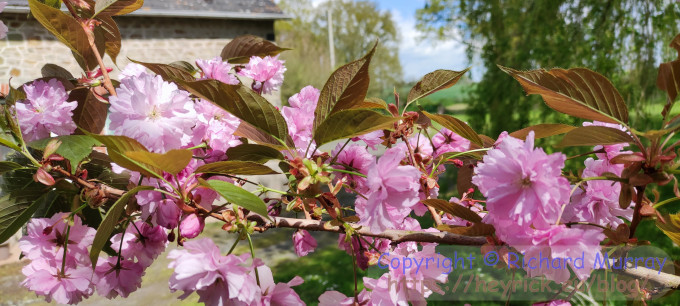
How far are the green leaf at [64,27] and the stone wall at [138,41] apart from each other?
11.4ft

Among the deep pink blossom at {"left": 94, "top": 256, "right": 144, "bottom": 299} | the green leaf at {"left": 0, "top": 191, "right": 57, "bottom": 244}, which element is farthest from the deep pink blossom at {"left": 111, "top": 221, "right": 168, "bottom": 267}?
the green leaf at {"left": 0, "top": 191, "right": 57, "bottom": 244}

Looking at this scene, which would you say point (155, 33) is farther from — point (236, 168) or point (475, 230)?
point (475, 230)

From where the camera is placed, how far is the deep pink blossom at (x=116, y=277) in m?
0.64

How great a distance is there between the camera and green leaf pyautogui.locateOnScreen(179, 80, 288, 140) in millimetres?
436

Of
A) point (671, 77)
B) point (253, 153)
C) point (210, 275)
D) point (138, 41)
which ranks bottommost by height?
point (210, 275)

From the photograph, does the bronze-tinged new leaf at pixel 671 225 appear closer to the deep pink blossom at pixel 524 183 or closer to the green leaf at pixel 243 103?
the deep pink blossom at pixel 524 183

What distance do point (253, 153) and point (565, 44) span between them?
399 centimetres

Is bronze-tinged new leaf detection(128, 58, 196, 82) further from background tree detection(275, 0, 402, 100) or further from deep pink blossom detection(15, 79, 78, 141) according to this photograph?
background tree detection(275, 0, 402, 100)

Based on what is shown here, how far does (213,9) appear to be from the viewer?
543 centimetres

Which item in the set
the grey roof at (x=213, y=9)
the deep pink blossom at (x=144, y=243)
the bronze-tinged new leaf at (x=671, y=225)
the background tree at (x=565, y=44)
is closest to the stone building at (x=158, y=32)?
the grey roof at (x=213, y=9)

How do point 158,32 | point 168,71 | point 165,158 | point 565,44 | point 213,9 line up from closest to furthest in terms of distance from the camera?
point 165,158, point 168,71, point 565,44, point 158,32, point 213,9

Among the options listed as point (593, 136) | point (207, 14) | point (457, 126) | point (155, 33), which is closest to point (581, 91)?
point (593, 136)

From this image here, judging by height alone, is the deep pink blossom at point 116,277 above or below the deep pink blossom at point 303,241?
below

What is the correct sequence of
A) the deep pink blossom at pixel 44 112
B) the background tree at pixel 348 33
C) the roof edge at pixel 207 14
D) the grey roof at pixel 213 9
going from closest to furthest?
the deep pink blossom at pixel 44 112
the roof edge at pixel 207 14
the grey roof at pixel 213 9
the background tree at pixel 348 33
